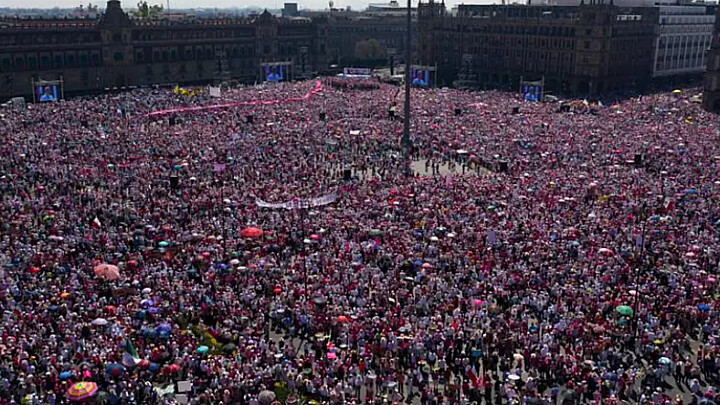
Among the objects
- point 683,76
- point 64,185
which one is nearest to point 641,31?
point 683,76

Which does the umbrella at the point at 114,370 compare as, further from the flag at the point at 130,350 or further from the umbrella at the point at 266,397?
the umbrella at the point at 266,397

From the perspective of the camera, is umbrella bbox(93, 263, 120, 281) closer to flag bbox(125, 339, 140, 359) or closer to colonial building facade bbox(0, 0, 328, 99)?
flag bbox(125, 339, 140, 359)

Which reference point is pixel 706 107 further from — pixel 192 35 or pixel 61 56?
pixel 61 56

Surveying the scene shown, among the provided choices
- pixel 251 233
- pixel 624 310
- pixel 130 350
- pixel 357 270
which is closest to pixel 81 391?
pixel 130 350

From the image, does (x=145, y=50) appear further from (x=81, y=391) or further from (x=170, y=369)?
(x=81, y=391)

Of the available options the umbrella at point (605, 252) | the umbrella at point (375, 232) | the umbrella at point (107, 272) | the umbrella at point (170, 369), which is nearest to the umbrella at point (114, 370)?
the umbrella at point (170, 369)

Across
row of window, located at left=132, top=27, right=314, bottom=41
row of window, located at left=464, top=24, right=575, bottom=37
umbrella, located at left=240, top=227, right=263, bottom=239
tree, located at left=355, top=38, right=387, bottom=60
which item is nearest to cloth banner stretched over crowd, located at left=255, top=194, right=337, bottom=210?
umbrella, located at left=240, top=227, right=263, bottom=239
